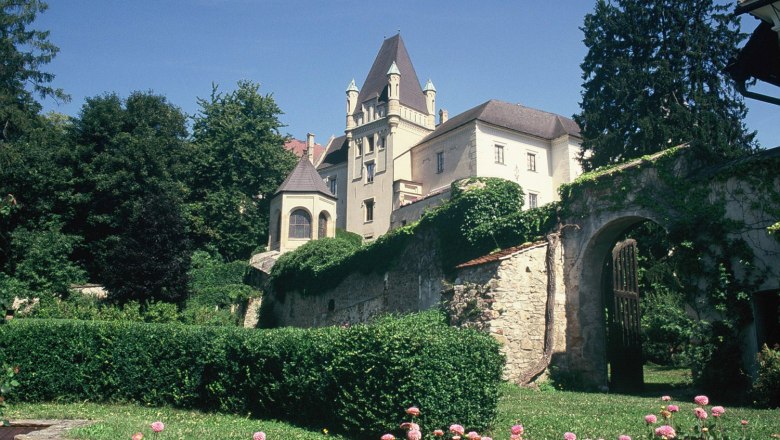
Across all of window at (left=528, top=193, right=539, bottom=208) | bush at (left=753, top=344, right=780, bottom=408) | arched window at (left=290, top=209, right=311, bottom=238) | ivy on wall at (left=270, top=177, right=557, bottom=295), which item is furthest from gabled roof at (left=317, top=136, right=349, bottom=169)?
bush at (left=753, top=344, right=780, bottom=408)

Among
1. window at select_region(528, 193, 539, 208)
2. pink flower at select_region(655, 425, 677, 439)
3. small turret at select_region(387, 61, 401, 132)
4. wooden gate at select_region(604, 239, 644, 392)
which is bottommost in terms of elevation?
pink flower at select_region(655, 425, 677, 439)

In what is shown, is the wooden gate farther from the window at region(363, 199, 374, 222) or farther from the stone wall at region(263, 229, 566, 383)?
the window at region(363, 199, 374, 222)

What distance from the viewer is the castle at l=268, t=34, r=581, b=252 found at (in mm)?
44531

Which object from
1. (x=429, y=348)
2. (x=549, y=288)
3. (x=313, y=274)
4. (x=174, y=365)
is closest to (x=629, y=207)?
(x=549, y=288)

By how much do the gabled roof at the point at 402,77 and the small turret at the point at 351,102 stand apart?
3.78 ft

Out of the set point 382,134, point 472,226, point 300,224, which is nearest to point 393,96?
point 382,134

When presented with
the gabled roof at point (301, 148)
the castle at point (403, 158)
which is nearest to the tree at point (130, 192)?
the castle at point (403, 158)

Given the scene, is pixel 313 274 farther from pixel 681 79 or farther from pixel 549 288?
pixel 681 79

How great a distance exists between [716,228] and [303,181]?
3404 cm

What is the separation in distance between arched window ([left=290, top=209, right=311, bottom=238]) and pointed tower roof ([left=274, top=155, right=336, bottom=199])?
153 centimetres

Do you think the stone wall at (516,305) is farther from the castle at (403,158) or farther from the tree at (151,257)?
the castle at (403,158)

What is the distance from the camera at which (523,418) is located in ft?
31.1

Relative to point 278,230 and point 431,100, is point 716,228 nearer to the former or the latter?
point 278,230

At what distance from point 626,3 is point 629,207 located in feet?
66.3
